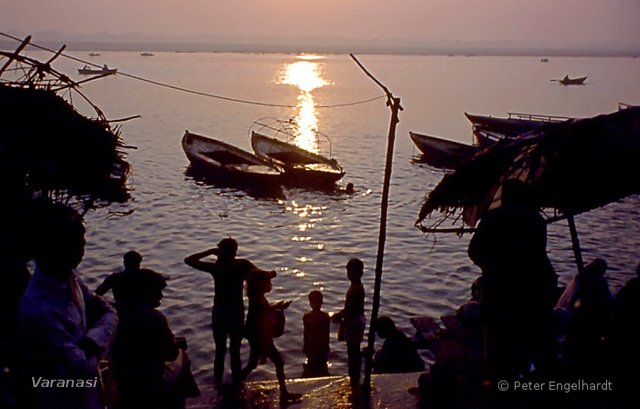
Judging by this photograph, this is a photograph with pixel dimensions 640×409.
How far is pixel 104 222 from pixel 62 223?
18489 millimetres

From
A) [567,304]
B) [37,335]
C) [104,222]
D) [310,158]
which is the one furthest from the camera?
[310,158]

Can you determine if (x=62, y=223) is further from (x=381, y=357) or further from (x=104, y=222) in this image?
(x=104, y=222)

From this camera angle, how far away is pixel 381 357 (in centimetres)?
820

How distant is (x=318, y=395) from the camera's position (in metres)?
6.53

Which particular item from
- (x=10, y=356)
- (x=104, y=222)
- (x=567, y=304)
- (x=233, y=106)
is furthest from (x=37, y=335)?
(x=233, y=106)

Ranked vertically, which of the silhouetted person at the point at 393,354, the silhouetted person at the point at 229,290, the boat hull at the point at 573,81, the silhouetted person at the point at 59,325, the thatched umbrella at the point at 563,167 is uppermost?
the boat hull at the point at 573,81

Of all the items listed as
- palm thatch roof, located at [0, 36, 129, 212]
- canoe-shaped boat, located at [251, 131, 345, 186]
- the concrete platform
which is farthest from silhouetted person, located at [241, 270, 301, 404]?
canoe-shaped boat, located at [251, 131, 345, 186]

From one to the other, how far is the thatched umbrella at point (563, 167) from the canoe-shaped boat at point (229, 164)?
720 inches

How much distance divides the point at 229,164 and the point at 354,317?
21.4 m

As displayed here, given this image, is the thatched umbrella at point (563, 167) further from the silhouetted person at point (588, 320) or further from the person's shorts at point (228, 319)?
the person's shorts at point (228, 319)

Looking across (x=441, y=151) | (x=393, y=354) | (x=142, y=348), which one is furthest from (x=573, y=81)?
(x=142, y=348)

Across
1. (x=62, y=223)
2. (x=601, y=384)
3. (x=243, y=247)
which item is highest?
(x=62, y=223)

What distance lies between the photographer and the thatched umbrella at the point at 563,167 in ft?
20.2

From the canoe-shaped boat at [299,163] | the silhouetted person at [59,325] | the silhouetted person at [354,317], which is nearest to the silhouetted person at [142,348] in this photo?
the silhouetted person at [59,325]
